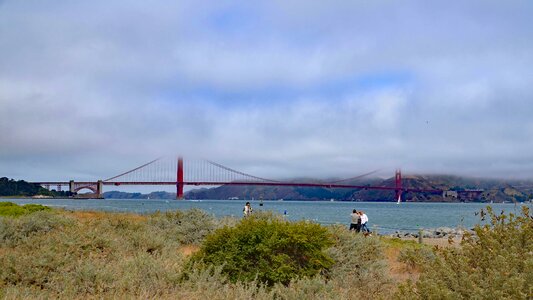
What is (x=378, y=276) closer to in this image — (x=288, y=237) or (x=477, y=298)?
(x=288, y=237)

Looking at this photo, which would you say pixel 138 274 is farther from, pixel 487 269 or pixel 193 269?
pixel 487 269

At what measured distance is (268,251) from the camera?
10.4 m

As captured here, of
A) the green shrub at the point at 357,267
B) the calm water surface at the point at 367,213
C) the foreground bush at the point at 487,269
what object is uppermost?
the foreground bush at the point at 487,269

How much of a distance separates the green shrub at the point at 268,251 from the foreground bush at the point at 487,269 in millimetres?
3593

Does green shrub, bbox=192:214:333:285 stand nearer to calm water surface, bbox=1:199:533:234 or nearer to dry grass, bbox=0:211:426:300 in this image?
dry grass, bbox=0:211:426:300

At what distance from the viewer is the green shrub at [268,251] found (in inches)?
397

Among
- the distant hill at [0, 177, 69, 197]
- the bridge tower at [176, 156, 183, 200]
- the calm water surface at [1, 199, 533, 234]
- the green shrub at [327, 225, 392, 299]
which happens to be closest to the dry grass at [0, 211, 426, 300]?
the green shrub at [327, 225, 392, 299]

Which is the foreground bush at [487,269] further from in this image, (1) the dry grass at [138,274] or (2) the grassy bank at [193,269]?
(1) the dry grass at [138,274]

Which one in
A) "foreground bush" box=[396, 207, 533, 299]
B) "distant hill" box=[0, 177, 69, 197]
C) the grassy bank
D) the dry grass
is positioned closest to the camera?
"foreground bush" box=[396, 207, 533, 299]

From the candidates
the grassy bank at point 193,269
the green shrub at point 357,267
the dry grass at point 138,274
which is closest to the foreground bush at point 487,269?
the grassy bank at point 193,269

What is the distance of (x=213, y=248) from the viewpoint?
10930 millimetres

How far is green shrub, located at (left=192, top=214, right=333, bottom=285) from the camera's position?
1009 centimetres

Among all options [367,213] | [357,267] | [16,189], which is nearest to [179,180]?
[367,213]

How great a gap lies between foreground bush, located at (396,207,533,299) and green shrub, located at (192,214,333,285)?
141 inches
